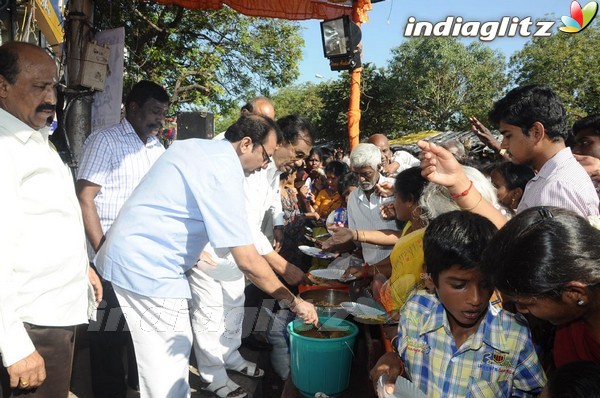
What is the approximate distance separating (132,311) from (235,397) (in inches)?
45.1

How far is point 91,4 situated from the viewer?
3371 millimetres

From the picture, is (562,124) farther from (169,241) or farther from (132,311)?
(132,311)

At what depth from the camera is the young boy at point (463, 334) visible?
4.26ft

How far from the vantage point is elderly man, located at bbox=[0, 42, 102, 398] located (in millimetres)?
1437

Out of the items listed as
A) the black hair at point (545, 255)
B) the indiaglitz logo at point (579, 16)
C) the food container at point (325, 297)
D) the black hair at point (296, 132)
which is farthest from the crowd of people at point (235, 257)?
the indiaglitz logo at point (579, 16)

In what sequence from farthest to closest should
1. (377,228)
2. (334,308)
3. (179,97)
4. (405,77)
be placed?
(405,77)
(179,97)
(377,228)
(334,308)

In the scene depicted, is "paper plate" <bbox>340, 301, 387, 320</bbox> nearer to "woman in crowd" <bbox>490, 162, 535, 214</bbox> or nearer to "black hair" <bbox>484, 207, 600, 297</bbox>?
"black hair" <bbox>484, 207, 600, 297</bbox>

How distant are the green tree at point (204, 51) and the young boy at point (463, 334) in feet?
30.8

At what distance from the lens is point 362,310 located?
1945 mm

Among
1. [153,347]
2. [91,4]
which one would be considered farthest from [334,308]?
[91,4]

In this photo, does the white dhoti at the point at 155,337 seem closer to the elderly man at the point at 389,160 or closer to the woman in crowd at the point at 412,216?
the woman in crowd at the point at 412,216

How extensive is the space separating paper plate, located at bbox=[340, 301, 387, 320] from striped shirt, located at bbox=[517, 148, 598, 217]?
89 centimetres

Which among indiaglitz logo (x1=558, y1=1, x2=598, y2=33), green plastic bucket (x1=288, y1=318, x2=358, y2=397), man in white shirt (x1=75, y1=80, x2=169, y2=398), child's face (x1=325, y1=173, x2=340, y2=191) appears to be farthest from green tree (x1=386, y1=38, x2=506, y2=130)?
green plastic bucket (x1=288, y1=318, x2=358, y2=397)
